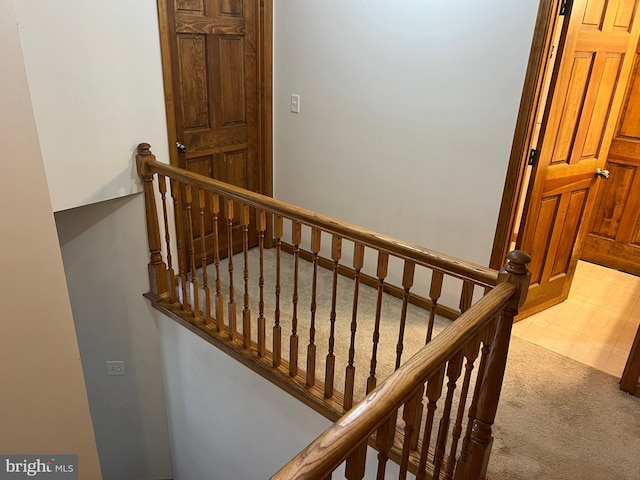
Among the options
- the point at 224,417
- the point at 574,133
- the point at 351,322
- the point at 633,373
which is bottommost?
the point at 224,417

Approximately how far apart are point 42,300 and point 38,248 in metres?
0.24

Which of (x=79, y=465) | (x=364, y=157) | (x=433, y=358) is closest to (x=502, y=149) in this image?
(x=364, y=157)

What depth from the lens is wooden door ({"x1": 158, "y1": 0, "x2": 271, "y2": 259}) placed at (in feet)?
9.77

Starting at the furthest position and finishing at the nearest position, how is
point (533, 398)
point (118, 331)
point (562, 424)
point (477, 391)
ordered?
point (118, 331), point (533, 398), point (562, 424), point (477, 391)

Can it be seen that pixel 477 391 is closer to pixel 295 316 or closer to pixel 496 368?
pixel 496 368

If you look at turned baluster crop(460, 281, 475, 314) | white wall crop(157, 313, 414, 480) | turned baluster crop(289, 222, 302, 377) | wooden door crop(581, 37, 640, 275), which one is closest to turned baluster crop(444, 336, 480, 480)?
turned baluster crop(460, 281, 475, 314)

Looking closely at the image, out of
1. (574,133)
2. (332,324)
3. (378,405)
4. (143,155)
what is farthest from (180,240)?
(574,133)

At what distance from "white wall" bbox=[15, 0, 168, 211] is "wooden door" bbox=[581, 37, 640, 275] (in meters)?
3.14

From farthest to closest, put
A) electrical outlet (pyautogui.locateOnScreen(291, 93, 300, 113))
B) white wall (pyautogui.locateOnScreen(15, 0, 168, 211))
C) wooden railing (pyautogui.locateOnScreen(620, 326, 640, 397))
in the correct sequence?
electrical outlet (pyautogui.locateOnScreen(291, 93, 300, 113)) → wooden railing (pyautogui.locateOnScreen(620, 326, 640, 397)) → white wall (pyautogui.locateOnScreen(15, 0, 168, 211))

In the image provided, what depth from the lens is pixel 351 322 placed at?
2.51 m

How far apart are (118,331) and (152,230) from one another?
80 cm

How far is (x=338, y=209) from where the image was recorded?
346cm

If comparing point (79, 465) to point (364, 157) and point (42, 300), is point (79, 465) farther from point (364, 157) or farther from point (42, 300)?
point (364, 157)

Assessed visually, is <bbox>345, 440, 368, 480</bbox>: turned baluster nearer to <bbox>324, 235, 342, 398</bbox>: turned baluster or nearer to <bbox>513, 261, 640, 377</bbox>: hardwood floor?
<bbox>324, 235, 342, 398</bbox>: turned baluster
